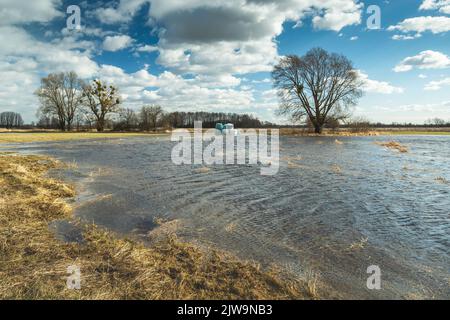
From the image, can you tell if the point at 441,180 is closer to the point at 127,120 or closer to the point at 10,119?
the point at 127,120

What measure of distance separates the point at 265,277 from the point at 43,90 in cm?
7111

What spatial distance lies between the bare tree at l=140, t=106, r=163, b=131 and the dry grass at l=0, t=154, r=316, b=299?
6630 centimetres

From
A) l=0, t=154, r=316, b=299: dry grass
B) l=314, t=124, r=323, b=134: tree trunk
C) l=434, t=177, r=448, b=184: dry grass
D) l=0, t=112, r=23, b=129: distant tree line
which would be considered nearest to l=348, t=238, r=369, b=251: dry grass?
l=0, t=154, r=316, b=299: dry grass

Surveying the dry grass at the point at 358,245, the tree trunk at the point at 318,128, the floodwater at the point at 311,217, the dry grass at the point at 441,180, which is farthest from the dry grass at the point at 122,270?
the tree trunk at the point at 318,128

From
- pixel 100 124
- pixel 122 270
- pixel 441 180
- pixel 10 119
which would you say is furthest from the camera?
pixel 10 119

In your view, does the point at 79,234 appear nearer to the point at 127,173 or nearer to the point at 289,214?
the point at 289,214

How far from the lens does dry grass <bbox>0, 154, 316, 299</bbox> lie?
318 centimetres

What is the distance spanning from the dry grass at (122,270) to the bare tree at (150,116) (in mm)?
66301

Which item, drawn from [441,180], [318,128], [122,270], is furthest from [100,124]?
[122,270]

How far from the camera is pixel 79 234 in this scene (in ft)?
16.2

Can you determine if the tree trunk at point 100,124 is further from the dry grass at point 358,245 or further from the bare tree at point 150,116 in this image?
the dry grass at point 358,245

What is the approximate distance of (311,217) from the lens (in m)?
6.01

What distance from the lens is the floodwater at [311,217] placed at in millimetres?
3809

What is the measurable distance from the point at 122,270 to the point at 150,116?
6946cm
